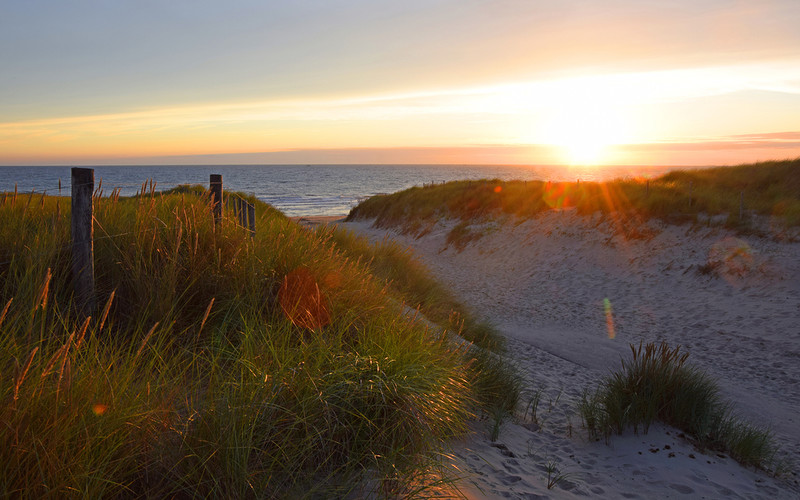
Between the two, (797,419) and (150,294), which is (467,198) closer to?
(797,419)

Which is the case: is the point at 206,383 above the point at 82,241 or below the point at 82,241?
below

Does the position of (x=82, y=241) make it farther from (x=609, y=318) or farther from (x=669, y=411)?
(x=609, y=318)

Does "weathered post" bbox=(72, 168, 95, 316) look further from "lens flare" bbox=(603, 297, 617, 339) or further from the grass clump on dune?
"lens flare" bbox=(603, 297, 617, 339)

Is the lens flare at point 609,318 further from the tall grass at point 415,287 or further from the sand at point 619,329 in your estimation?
the tall grass at point 415,287

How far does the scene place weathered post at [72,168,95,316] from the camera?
12.9 ft

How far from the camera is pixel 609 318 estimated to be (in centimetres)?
1288

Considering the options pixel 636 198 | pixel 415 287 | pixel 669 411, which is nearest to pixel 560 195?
pixel 636 198

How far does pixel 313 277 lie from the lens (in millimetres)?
4871

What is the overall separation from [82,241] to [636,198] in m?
20.7

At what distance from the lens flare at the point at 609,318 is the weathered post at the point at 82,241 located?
10.5 meters

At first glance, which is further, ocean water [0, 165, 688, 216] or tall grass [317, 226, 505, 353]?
ocean water [0, 165, 688, 216]

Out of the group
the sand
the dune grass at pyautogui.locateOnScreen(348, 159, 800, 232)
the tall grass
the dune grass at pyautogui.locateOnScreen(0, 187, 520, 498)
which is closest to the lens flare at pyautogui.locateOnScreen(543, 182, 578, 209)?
the dune grass at pyautogui.locateOnScreen(348, 159, 800, 232)

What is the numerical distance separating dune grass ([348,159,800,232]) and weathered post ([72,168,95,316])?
1815cm

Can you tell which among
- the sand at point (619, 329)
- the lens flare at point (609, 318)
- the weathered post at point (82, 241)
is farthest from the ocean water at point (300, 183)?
the lens flare at point (609, 318)
